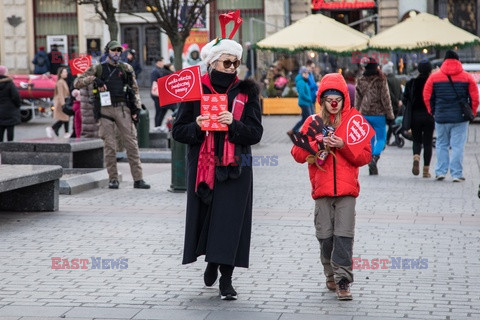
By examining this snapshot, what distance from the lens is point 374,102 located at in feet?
50.0

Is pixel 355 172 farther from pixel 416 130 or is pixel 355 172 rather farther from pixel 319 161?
pixel 416 130

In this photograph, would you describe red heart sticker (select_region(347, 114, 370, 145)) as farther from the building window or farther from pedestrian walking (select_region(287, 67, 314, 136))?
the building window

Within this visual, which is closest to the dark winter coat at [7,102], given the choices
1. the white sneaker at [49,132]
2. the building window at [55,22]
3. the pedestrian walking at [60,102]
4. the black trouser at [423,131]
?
the white sneaker at [49,132]

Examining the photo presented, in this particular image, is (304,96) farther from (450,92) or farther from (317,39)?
(450,92)

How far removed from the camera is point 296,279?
26.0 feet

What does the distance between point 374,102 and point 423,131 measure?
2.95 feet

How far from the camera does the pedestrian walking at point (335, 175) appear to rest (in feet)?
23.7

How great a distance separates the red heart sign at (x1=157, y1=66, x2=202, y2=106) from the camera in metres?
7.19

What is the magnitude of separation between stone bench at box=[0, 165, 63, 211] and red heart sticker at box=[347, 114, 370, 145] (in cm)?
453

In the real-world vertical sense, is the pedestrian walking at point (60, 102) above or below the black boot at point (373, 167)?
above

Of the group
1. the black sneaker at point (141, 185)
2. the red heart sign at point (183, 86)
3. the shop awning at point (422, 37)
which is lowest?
the black sneaker at point (141, 185)

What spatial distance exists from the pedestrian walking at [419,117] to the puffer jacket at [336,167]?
8192 mm

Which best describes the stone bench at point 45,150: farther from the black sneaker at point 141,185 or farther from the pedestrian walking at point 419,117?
the pedestrian walking at point 419,117

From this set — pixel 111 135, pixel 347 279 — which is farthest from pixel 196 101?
pixel 111 135
